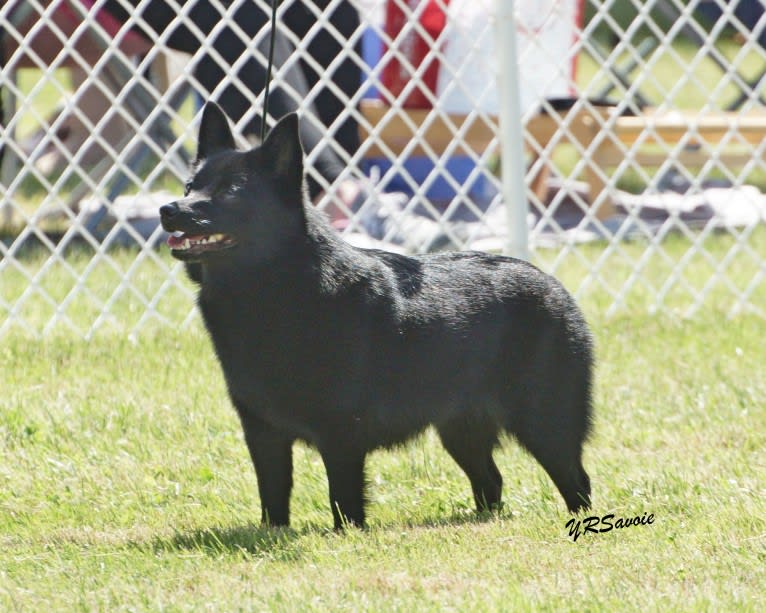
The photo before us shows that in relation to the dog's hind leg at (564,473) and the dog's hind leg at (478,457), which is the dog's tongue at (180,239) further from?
the dog's hind leg at (564,473)

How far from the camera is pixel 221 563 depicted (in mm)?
2570

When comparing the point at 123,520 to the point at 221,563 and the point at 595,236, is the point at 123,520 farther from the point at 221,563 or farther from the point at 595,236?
the point at 595,236

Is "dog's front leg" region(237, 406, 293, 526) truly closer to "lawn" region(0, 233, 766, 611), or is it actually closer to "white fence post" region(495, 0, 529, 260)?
"lawn" region(0, 233, 766, 611)

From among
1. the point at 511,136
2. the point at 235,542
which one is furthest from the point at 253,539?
the point at 511,136

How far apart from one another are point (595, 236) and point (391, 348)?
3782 mm

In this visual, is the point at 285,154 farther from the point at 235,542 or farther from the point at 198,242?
the point at 235,542

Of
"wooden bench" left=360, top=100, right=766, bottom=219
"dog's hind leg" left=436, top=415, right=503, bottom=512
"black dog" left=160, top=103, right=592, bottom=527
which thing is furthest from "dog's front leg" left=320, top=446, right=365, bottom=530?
"wooden bench" left=360, top=100, right=766, bottom=219

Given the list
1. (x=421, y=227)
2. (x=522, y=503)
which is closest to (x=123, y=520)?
(x=522, y=503)

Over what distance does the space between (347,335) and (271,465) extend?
36cm

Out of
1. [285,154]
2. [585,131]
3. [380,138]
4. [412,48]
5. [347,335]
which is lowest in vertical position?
[585,131]

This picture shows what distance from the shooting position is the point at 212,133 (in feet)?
9.09

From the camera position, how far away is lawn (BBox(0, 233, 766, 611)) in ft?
7.88

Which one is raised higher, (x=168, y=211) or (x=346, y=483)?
(x=168, y=211)

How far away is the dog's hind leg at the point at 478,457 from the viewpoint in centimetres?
302
